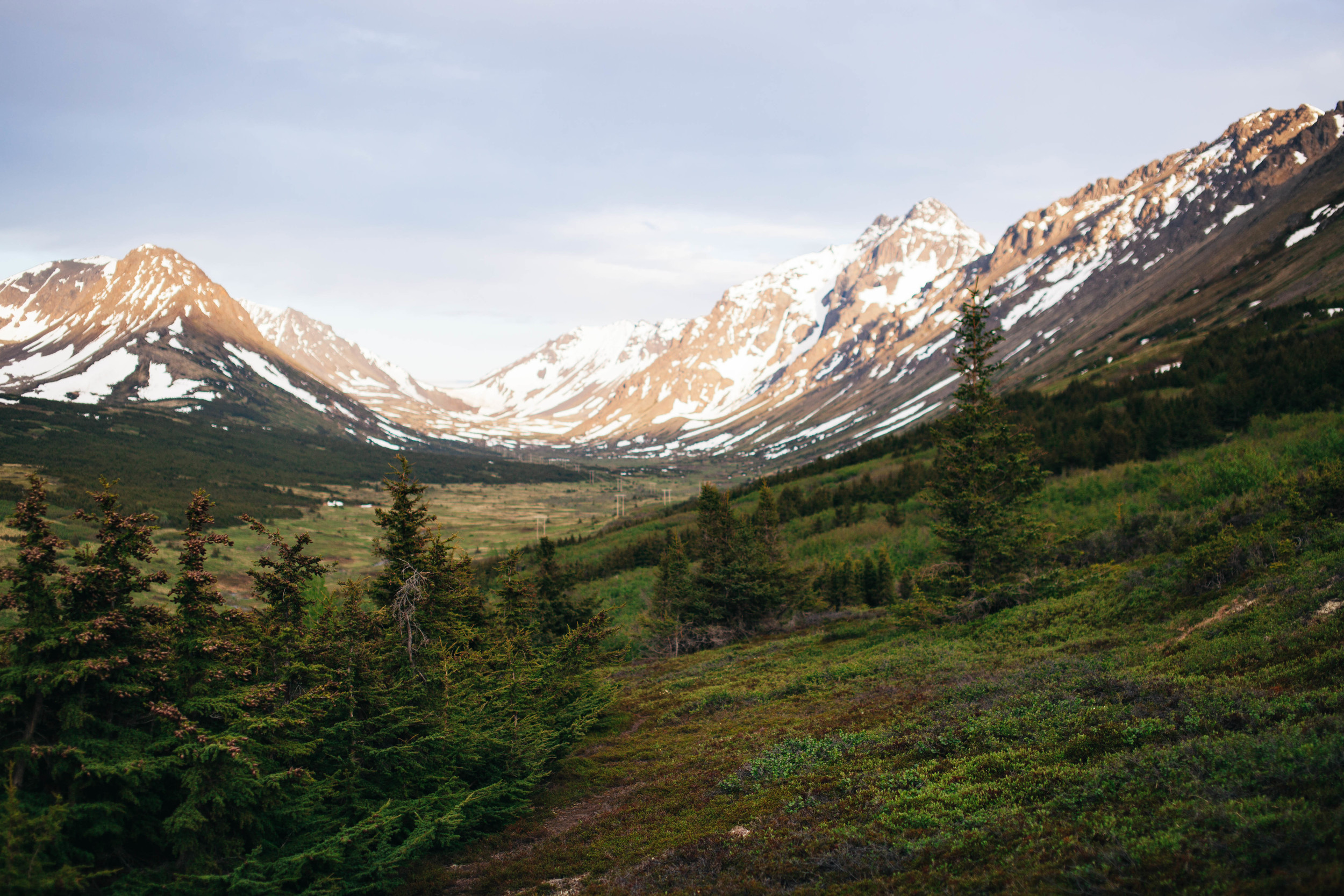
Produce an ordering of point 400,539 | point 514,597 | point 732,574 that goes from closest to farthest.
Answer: point 400,539 → point 514,597 → point 732,574

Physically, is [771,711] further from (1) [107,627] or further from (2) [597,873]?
(1) [107,627]

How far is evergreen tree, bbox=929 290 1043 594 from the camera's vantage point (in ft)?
77.3

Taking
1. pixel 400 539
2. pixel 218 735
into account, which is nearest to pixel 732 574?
pixel 400 539

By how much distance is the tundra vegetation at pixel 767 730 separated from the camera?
24.3ft

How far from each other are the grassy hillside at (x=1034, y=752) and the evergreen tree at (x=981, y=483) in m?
1.73

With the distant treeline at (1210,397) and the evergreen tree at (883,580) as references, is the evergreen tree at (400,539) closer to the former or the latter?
the evergreen tree at (883,580)

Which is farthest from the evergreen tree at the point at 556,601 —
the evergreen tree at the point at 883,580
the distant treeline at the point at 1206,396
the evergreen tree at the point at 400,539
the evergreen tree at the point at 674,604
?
the distant treeline at the point at 1206,396

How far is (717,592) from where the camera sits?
3906 centimetres

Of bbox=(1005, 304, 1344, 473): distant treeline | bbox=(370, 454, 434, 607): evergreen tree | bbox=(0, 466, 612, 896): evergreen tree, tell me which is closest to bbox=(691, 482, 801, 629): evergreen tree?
bbox=(1005, 304, 1344, 473): distant treeline

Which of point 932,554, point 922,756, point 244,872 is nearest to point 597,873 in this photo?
point 244,872

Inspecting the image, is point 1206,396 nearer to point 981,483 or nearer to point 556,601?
point 981,483

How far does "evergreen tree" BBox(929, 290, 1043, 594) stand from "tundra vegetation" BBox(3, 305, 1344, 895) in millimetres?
129

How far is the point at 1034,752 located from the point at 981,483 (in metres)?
16.1

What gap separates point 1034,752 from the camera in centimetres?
996
